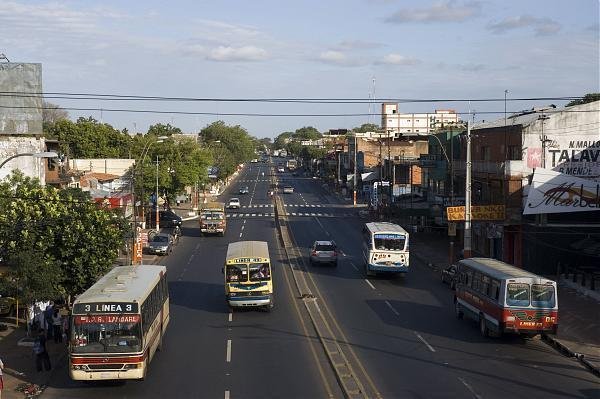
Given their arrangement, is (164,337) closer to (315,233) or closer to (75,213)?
(75,213)

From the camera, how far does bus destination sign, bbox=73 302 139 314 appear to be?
20.7 m

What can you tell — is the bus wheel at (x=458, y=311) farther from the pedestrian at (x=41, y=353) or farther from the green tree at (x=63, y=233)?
the pedestrian at (x=41, y=353)

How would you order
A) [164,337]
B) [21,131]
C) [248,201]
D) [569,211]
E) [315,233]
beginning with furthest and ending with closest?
[248,201]
[315,233]
[21,131]
[569,211]
[164,337]

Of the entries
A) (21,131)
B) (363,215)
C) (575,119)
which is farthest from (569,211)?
(363,215)

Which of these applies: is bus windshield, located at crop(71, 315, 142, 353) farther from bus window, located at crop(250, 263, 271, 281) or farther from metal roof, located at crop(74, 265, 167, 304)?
bus window, located at crop(250, 263, 271, 281)

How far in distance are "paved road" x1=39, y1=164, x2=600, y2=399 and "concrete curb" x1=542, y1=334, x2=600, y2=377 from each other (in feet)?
0.95

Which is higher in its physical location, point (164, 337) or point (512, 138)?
point (512, 138)

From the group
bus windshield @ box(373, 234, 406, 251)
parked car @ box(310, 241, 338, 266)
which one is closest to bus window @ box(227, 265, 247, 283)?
bus windshield @ box(373, 234, 406, 251)

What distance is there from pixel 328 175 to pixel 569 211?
119491mm

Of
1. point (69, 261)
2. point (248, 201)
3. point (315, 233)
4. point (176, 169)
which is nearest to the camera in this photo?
point (69, 261)

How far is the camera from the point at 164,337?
28.1 m

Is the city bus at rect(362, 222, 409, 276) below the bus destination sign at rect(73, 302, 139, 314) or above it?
below

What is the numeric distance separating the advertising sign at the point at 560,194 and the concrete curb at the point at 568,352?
17756 mm

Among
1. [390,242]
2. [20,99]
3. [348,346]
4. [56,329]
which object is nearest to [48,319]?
[56,329]
